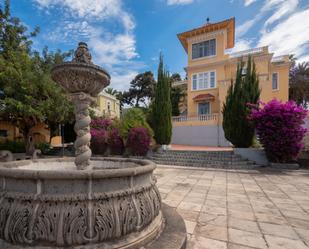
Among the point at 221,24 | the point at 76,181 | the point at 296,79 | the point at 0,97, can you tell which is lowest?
the point at 76,181

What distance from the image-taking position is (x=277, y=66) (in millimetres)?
18891

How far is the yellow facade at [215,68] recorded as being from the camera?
17.8 metres

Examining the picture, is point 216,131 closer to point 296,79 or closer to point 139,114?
point 139,114

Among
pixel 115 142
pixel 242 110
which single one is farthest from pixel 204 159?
pixel 115 142

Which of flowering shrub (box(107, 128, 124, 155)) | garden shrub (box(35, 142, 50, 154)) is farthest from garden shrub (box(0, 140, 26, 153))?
flowering shrub (box(107, 128, 124, 155))

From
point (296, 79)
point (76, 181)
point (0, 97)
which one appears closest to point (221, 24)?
point (296, 79)

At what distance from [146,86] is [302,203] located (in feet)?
99.2

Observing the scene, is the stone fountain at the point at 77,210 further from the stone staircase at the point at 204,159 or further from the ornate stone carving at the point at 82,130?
the stone staircase at the point at 204,159

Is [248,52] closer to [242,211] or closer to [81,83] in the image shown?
[242,211]

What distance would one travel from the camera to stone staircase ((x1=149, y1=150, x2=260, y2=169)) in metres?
9.87

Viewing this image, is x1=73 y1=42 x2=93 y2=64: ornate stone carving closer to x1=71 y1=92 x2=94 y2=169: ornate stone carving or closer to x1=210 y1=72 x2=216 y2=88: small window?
x1=71 y1=92 x2=94 y2=169: ornate stone carving

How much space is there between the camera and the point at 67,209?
2.00 metres

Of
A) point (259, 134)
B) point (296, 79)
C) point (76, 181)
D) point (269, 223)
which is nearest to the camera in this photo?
point (76, 181)

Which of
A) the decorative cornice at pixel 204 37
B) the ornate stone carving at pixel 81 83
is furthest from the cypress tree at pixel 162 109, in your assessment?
the ornate stone carving at pixel 81 83
